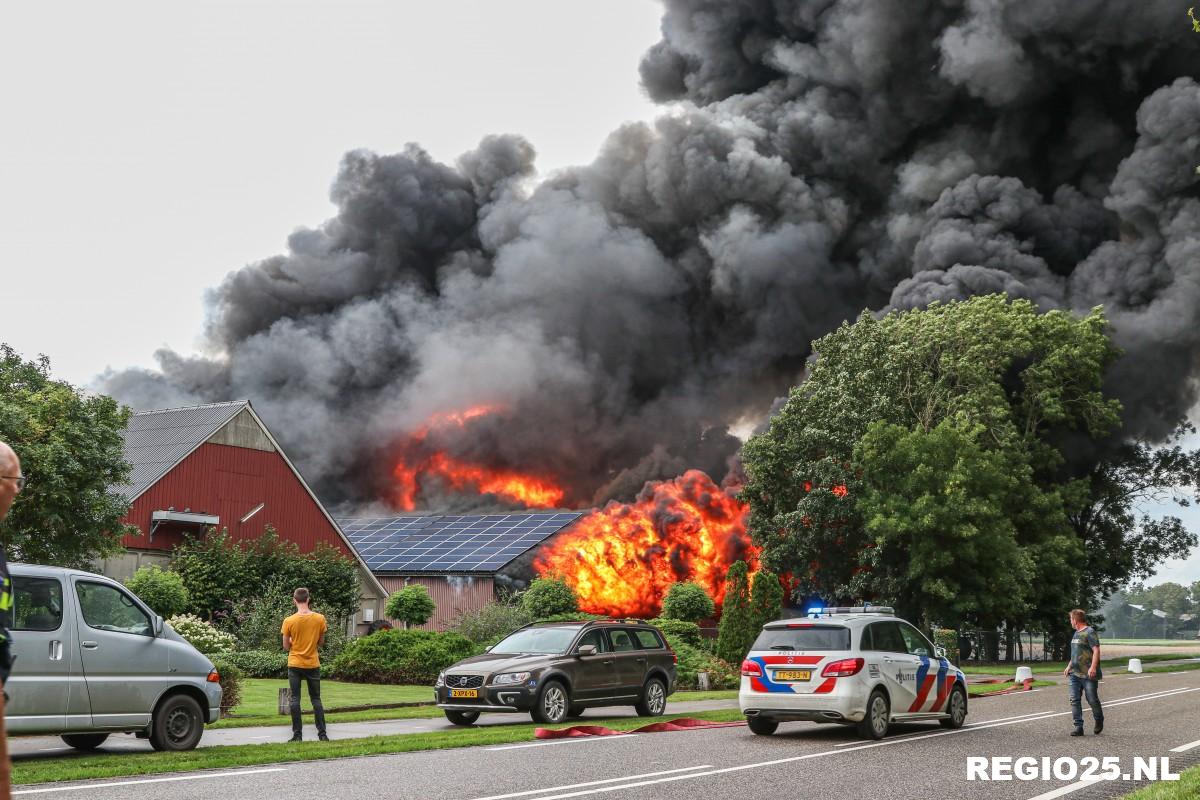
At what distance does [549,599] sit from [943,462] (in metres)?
14.7

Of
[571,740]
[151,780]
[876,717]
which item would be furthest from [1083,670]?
[151,780]

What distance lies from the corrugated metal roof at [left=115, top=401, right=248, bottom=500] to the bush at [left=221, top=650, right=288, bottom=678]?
32.8 feet

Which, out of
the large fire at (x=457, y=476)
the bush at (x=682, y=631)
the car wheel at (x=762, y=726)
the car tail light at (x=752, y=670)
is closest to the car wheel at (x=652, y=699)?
the car wheel at (x=762, y=726)

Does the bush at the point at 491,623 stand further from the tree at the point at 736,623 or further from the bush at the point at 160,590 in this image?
the bush at the point at 160,590

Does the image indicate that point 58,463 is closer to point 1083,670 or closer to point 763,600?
point 763,600

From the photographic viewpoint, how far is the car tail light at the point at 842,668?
15.2m

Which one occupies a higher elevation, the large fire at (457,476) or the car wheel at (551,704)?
the large fire at (457,476)

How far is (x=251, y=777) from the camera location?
11148mm

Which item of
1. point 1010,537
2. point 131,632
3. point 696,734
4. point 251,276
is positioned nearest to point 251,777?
point 131,632

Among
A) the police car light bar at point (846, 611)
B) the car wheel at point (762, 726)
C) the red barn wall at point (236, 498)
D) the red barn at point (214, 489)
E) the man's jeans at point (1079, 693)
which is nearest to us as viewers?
the man's jeans at point (1079, 693)

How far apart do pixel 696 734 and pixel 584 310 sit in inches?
2452

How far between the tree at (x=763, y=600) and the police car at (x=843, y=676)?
14427mm

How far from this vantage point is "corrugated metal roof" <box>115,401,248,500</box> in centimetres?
3712

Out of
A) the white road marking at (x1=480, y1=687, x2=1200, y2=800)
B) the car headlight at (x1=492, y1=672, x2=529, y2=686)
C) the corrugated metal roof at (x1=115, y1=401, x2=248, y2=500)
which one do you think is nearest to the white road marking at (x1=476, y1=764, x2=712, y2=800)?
the white road marking at (x1=480, y1=687, x2=1200, y2=800)
